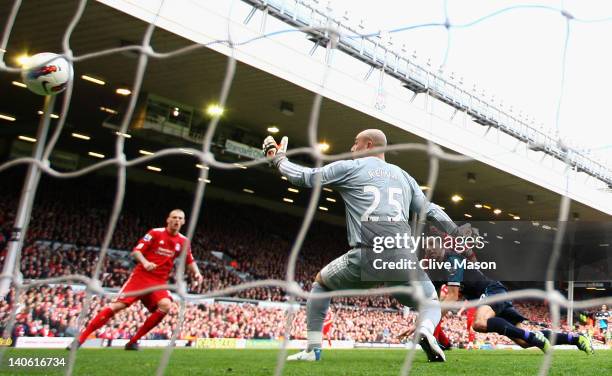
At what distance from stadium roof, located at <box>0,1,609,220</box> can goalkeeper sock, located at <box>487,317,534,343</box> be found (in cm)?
766

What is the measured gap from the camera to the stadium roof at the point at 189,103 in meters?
10.4

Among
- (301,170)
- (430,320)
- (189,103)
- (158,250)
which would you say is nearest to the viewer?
(301,170)

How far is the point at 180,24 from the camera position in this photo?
9930 millimetres

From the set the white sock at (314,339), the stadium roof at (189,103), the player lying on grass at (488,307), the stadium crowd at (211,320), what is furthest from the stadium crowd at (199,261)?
the player lying on grass at (488,307)

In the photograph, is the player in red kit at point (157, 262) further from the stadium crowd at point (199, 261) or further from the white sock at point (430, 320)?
the stadium crowd at point (199, 261)

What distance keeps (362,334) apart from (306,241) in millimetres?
8477

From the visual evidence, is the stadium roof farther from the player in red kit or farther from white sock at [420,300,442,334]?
white sock at [420,300,442,334]

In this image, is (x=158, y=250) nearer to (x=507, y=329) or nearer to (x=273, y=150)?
(x=273, y=150)

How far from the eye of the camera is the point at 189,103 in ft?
46.7

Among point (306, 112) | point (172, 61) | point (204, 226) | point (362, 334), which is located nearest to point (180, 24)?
point (172, 61)

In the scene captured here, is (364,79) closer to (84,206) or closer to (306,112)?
(306,112)

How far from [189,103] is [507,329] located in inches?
438

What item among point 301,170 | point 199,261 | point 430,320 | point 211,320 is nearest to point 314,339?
point 430,320

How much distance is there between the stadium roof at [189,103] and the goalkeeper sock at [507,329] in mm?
7658
